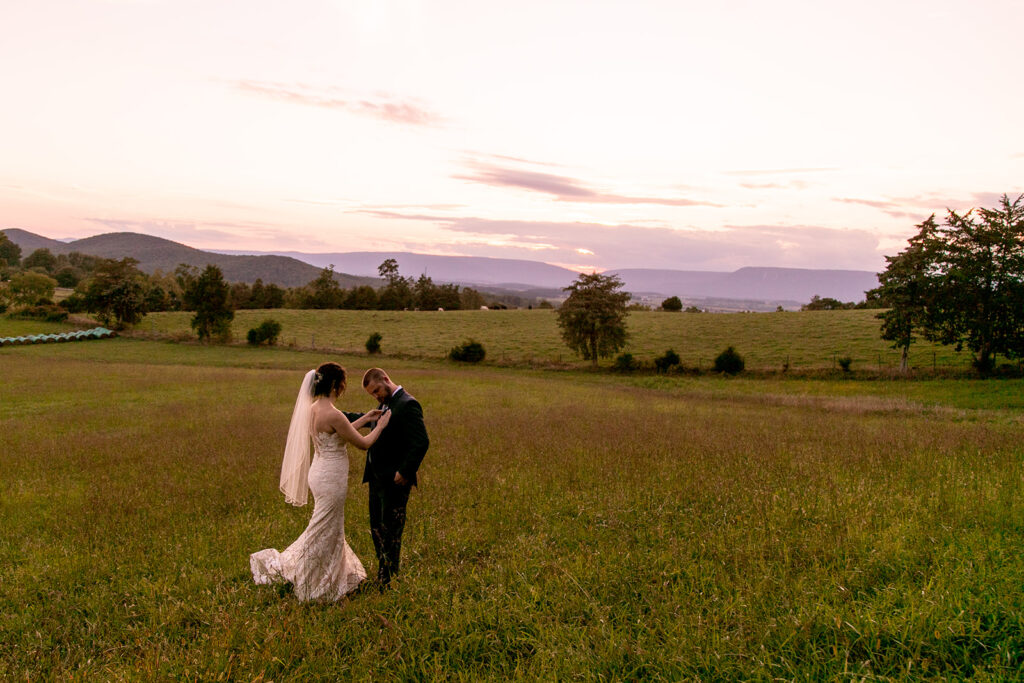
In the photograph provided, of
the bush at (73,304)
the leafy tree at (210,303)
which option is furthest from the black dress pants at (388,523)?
the bush at (73,304)

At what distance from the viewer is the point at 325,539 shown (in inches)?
238

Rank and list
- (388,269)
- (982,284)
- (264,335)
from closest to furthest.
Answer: (982,284), (264,335), (388,269)

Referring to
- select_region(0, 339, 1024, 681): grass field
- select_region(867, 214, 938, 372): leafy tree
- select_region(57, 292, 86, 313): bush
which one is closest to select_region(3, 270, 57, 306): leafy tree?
select_region(57, 292, 86, 313): bush

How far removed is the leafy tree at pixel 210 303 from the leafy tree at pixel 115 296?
1132cm

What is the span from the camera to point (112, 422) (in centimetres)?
1783

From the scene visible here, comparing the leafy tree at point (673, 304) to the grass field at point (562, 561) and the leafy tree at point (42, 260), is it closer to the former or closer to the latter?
the grass field at point (562, 561)

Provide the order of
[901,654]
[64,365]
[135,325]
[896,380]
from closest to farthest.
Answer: [901,654] → [896,380] → [64,365] → [135,325]

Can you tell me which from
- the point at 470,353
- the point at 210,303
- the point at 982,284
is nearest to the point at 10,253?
the point at 210,303

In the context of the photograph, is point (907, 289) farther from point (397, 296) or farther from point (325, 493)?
point (397, 296)

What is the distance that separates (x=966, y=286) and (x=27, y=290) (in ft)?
312

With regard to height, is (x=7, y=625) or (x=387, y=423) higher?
(x=387, y=423)

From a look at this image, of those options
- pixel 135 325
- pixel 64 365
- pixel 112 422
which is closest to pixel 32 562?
pixel 112 422

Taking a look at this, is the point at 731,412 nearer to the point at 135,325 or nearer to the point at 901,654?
the point at 901,654

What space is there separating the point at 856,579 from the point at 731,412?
51.6ft
